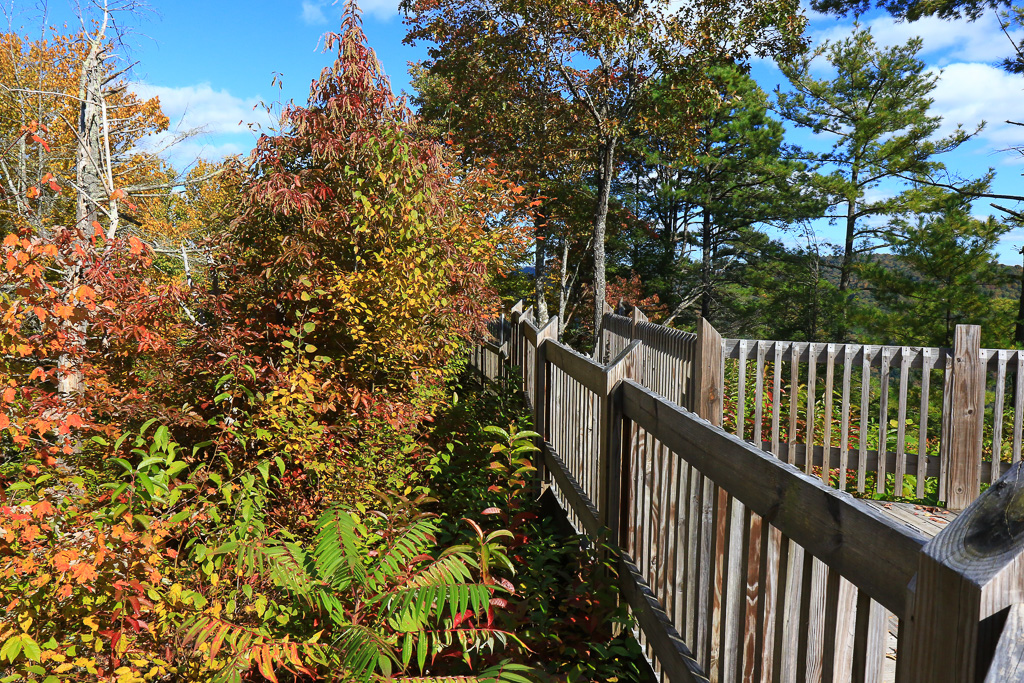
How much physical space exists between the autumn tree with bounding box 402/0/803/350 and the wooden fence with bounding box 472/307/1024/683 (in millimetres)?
9311

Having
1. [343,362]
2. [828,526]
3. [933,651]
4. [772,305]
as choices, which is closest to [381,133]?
[343,362]

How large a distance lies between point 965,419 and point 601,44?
9.17 m

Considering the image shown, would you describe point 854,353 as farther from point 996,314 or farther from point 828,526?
point 996,314

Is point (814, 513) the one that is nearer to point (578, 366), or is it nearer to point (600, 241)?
point (578, 366)

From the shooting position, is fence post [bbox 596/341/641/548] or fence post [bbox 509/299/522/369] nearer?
fence post [bbox 596/341/641/548]

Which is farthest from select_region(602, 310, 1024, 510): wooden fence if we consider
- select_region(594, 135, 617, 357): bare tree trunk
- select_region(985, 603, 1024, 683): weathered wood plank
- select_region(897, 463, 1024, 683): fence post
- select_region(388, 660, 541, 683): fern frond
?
select_region(594, 135, 617, 357): bare tree trunk

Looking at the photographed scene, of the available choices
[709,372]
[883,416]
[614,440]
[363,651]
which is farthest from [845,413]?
[363,651]

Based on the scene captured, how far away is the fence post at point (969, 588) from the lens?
93 centimetres

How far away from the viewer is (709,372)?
5.98 m

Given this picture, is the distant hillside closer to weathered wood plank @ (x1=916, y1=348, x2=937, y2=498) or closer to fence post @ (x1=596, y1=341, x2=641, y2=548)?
weathered wood plank @ (x1=916, y1=348, x2=937, y2=498)

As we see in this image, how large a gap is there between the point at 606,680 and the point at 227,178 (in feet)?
17.4

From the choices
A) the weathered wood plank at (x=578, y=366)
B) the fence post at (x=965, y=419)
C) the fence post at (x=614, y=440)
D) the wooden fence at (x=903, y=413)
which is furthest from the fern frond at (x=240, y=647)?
the fence post at (x=965, y=419)

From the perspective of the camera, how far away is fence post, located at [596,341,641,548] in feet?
10.6

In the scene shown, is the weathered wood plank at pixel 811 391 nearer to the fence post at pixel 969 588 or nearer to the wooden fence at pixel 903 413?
the wooden fence at pixel 903 413
